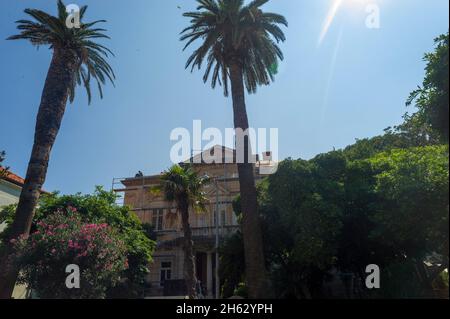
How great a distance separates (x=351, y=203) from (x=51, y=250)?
13844 mm

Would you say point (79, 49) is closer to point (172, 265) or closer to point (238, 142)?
point (238, 142)

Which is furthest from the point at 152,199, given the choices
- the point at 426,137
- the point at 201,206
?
the point at 426,137

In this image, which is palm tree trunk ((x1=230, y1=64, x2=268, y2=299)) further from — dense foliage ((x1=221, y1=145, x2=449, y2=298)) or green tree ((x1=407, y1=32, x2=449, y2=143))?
green tree ((x1=407, y1=32, x2=449, y2=143))

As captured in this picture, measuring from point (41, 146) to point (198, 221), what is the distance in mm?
19814

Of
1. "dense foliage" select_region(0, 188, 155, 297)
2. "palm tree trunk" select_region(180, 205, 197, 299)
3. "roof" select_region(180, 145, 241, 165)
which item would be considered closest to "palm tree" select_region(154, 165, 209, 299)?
"palm tree trunk" select_region(180, 205, 197, 299)

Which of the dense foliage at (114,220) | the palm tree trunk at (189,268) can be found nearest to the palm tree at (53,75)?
the dense foliage at (114,220)

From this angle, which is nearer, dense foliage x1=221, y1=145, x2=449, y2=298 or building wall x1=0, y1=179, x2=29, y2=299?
dense foliage x1=221, y1=145, x2=449, y2=298

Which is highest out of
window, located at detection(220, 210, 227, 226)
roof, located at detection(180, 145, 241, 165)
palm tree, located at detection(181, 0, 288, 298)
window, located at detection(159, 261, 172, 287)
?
roof, located at detection(180, 145, 241, 165)

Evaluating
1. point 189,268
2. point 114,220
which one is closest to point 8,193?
point 114,220

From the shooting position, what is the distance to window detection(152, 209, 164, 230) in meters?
37.0

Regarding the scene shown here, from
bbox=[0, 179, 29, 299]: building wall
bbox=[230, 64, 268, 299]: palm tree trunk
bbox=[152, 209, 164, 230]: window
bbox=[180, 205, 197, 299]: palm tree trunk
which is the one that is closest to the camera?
bbox=[230, 64, 268, 299]: palm tree trunk

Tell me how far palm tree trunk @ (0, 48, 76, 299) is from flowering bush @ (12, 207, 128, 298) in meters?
1.51

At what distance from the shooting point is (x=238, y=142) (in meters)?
17.5

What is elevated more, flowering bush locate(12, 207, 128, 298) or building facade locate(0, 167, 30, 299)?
building facade locate(0, 167, 30, 299)
